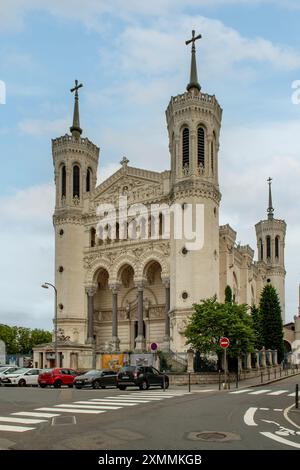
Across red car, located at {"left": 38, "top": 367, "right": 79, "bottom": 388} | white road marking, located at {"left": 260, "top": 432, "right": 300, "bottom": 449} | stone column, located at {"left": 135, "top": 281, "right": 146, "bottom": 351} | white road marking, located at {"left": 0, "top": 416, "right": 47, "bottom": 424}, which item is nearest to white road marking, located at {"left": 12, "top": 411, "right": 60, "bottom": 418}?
white road marking, located at {"left": 0, "top": 416, "right": 47, "bottom": 424}

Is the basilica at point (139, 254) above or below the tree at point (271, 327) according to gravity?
above

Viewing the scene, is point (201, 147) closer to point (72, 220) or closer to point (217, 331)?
point (72, 220)

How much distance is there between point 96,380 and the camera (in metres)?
33.2

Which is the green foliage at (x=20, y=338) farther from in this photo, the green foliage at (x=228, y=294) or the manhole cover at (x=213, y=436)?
the manhole cover at (x=213, y=436)

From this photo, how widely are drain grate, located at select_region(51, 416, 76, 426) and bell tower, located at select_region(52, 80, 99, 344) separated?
45046mm

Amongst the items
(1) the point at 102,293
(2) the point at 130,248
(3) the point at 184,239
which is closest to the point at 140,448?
(3) the point at 184,239

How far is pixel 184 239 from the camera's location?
178 feet

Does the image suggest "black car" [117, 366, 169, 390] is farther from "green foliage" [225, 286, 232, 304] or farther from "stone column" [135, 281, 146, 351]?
"stone column" [135, 281, 146, 351]

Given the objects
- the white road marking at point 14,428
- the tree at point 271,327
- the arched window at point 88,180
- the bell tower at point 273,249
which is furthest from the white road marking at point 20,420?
the bell tower at point 273,249

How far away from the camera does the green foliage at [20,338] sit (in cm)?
10398
